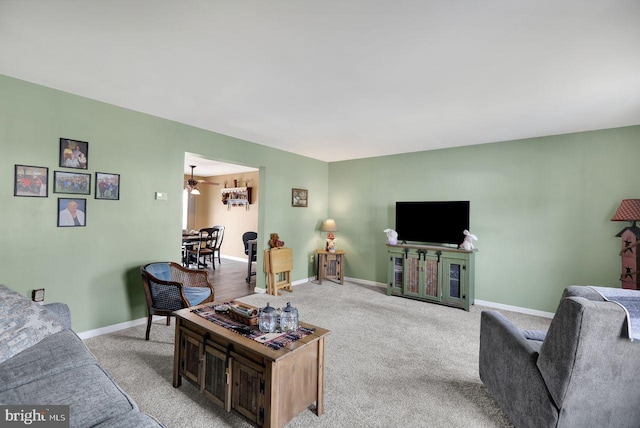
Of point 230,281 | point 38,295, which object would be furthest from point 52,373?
point 230,281

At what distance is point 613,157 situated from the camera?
364 cm

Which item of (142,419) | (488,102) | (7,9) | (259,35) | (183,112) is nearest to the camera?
(142,419)

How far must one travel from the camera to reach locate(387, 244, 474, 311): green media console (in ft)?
13.9

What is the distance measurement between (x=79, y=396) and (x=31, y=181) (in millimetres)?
2405

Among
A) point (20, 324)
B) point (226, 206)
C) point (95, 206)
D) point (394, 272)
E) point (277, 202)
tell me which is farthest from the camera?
point (226, 206)

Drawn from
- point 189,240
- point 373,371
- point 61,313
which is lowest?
point 373,371

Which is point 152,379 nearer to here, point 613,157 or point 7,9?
point 7,9

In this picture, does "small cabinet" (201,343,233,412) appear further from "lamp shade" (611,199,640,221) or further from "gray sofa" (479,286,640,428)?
"lamp shade" (611,199,640,221)

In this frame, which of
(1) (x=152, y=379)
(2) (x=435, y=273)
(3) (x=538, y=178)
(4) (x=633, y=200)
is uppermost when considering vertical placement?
(3) (x=538, y=178)

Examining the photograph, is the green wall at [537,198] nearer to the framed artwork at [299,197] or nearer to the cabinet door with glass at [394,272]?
the cabinet door with glass at [394,272]

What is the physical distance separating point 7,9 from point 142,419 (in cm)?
236

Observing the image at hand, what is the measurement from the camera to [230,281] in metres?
5.72

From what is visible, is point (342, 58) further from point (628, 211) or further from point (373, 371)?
point (628, 211)

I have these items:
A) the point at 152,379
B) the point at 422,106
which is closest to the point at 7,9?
the point at 152,379
